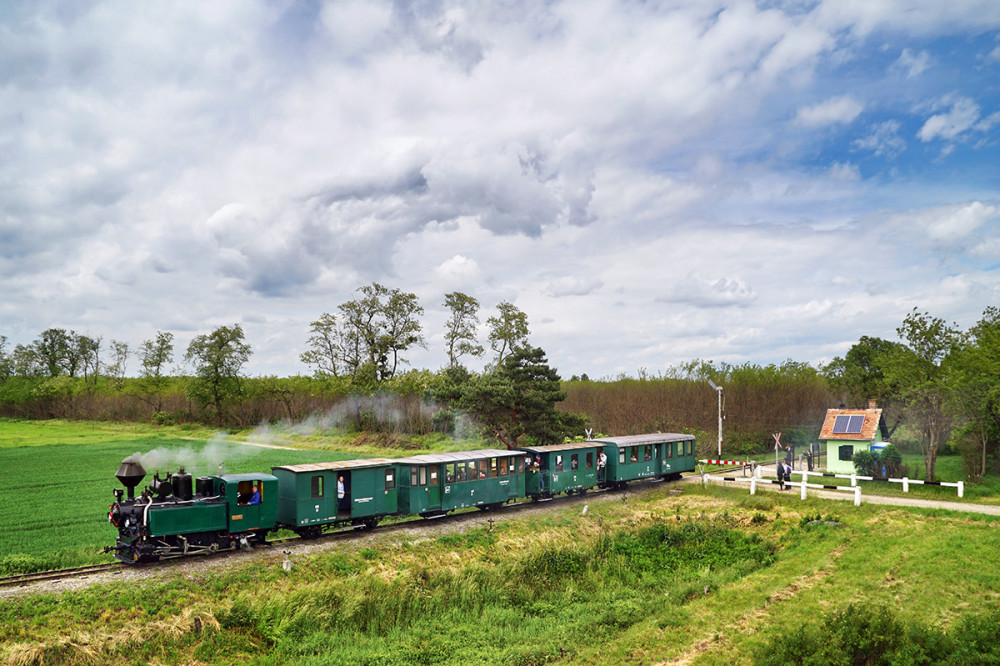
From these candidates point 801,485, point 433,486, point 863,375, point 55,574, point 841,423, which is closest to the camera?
point 55,574

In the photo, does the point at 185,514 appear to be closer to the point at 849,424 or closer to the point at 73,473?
→ the point at 73,473

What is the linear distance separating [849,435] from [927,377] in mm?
5177

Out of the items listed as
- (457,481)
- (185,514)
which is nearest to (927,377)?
(457,481)

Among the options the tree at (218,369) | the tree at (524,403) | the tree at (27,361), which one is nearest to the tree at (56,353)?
the tree at (27,361)

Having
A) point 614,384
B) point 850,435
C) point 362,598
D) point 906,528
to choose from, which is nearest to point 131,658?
point 362,598

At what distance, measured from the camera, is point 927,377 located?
3148 cm

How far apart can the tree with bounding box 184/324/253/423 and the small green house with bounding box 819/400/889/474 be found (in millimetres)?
59370

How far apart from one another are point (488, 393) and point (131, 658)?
24.7 metres

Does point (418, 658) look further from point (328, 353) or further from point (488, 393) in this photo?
point (328, 353)

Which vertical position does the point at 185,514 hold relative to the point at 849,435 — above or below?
below

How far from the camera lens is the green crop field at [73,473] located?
20672 mm

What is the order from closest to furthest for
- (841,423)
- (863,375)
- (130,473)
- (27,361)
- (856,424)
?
1. (130,473)
2. (856,424)
3. (841,423)
4. (863,375)
5. (27,361)

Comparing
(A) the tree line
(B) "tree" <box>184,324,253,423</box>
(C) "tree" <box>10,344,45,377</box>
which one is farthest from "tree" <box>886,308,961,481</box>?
(C) "tree" <box>10,344,45,377</box>

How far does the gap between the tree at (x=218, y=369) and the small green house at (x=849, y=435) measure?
5937 cm
